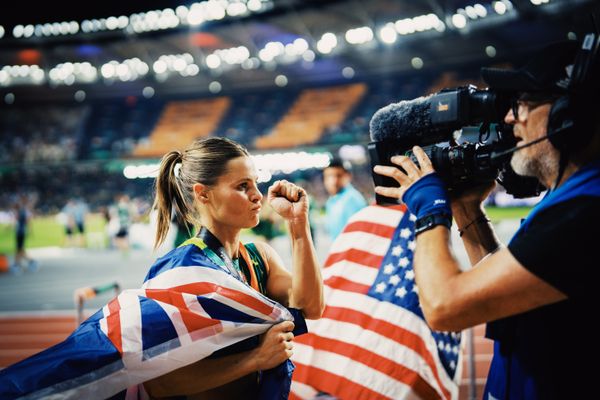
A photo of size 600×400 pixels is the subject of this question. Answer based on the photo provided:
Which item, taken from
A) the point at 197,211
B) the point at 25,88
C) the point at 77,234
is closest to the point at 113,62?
the point at 25,88

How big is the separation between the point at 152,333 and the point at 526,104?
1380 mm

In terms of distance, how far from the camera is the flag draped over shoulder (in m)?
1.58

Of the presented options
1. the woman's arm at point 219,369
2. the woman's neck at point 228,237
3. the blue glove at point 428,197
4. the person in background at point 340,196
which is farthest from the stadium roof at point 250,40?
the woman's arm at point 219,369

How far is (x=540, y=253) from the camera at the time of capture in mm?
1188

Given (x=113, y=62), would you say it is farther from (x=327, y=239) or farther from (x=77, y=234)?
(x=327, y=239)

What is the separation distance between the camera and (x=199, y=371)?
1763mm

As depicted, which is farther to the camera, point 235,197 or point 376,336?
point 376,336

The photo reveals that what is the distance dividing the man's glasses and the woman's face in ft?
3.50

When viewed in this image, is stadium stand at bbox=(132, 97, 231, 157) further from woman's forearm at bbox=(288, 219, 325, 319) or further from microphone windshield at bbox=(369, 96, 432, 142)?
microphone windshield at bbox=(369, 96, 432, 142)

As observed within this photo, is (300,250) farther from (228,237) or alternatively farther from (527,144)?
(527,144)

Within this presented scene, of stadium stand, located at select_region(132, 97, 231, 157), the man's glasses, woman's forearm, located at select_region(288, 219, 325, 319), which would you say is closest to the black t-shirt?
the man's glasses

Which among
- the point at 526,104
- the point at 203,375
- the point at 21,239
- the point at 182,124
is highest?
the point at 182,124

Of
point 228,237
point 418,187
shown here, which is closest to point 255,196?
point 228,237

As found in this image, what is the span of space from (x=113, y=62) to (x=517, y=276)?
3466 cm
